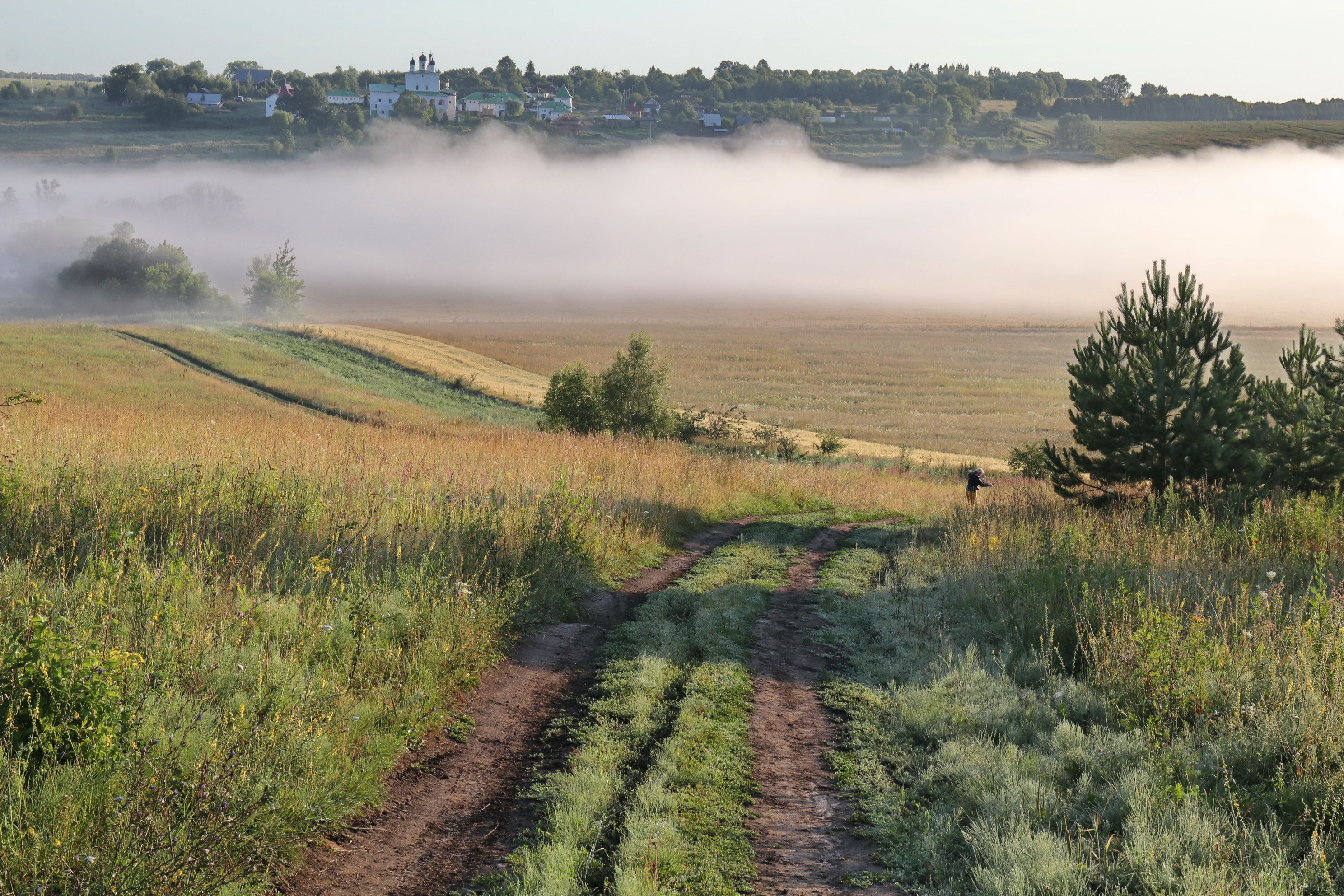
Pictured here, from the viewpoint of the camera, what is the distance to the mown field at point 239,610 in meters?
4.29

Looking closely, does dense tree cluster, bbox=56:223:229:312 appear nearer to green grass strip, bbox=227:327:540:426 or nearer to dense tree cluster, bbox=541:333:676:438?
green grass strip, bbox=227:327:540:426

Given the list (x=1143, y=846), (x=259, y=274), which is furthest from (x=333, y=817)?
(x=259, y=274)

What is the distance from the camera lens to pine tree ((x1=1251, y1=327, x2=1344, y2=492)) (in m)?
14.2

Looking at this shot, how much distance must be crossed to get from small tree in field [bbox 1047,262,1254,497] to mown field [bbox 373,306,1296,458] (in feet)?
96.9

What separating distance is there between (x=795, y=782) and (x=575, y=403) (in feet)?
83.0

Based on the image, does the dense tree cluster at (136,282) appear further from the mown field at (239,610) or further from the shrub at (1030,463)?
the mown field at (239,610)

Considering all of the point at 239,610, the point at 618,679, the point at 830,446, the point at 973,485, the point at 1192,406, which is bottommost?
the point at 830,446

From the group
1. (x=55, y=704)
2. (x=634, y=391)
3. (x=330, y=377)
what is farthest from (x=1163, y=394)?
(x=330, y=377)

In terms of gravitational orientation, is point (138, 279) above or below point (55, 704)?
below

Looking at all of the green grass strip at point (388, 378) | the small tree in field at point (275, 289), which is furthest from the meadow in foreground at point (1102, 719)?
the small tree in field at point (275, 289)

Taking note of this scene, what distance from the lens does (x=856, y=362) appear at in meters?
81.4

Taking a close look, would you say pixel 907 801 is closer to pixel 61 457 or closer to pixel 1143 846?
pixel 1143 846

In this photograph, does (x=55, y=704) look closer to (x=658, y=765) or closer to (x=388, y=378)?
(x=658, y=765)

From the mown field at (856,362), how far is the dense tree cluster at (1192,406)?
96.0 feet
